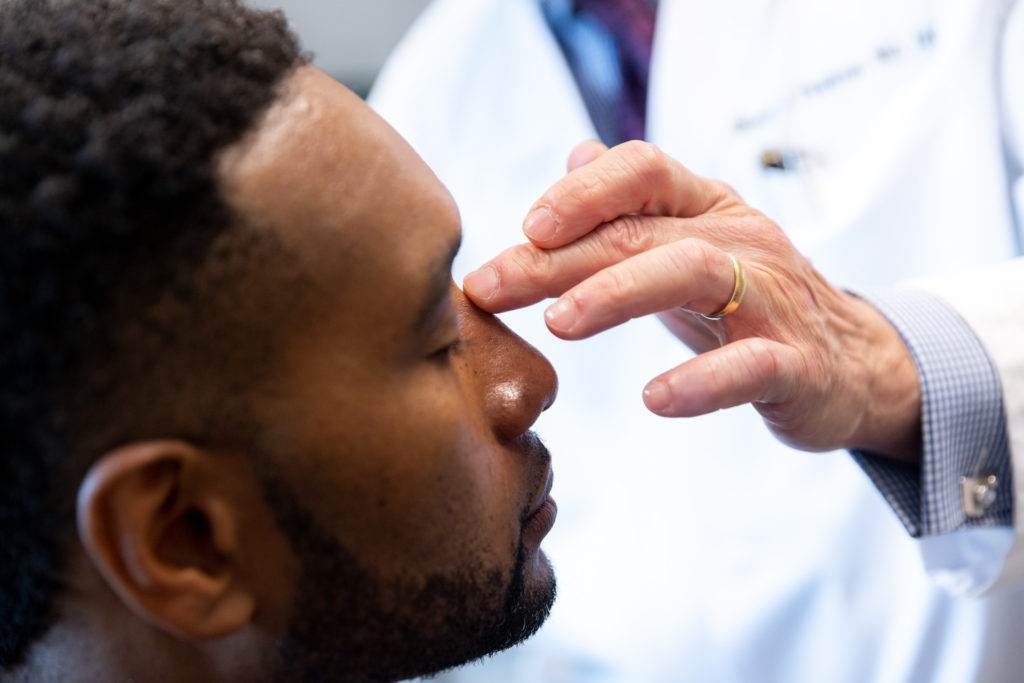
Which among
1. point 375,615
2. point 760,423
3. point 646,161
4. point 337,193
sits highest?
point 337,193

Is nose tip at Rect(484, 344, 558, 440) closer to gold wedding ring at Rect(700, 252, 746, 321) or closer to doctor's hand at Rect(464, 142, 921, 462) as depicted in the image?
doctor's hand at Rect(464, 142, 921, 462)

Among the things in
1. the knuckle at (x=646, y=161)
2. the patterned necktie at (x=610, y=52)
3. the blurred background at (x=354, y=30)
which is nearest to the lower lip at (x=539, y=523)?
the knuckle at (x=646, y=161)

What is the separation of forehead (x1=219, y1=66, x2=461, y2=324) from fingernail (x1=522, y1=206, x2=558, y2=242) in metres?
0.10

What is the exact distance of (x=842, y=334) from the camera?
0.72 m

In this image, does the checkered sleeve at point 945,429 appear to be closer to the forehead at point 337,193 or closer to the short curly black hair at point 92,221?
the forehead at point 337,193

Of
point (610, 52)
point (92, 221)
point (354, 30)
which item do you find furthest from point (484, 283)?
point (354, 30)

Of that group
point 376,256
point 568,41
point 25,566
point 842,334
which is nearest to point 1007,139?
point 842,334

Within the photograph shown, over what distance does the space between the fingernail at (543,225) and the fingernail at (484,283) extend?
41 millimetres

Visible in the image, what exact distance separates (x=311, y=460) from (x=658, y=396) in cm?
24

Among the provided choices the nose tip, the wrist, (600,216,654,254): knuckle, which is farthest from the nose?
the wrist

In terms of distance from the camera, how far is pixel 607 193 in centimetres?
63

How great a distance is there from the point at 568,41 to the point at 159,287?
81 centimetres

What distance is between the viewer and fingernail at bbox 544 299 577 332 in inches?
22.6

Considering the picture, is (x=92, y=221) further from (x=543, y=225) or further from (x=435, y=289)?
(x=543, y=225)
